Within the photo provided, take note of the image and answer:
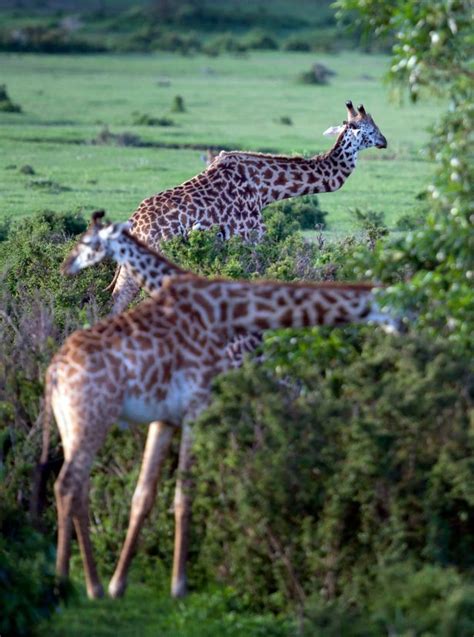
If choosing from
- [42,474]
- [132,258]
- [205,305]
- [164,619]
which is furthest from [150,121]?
[164,619]

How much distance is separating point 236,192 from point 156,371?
6.30m

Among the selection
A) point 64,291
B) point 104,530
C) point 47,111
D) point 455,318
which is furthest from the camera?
point 47,111

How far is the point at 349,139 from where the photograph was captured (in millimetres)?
15516

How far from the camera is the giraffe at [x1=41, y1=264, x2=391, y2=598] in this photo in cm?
809

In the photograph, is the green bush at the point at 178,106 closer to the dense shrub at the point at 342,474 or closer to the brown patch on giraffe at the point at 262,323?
the brown patch on giraffe at the point at 262,323

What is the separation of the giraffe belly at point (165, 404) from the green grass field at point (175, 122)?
886cm

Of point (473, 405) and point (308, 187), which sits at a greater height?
point (473, 405)

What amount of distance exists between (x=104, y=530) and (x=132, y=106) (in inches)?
1182

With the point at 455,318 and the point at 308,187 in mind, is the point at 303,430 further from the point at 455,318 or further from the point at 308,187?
the point at 308,187

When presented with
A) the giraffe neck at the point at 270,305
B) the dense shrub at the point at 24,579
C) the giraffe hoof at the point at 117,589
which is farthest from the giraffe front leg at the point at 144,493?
the giraffe neck at the point at 270,305

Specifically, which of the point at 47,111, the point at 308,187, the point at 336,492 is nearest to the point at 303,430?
the point at 336,492

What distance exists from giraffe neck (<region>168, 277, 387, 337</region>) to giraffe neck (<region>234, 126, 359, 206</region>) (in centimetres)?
608

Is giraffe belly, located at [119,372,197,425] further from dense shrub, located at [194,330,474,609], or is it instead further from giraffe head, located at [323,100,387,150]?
giraffe head, located at [323,100,387,150]

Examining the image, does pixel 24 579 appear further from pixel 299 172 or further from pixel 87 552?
pixel 299 172
